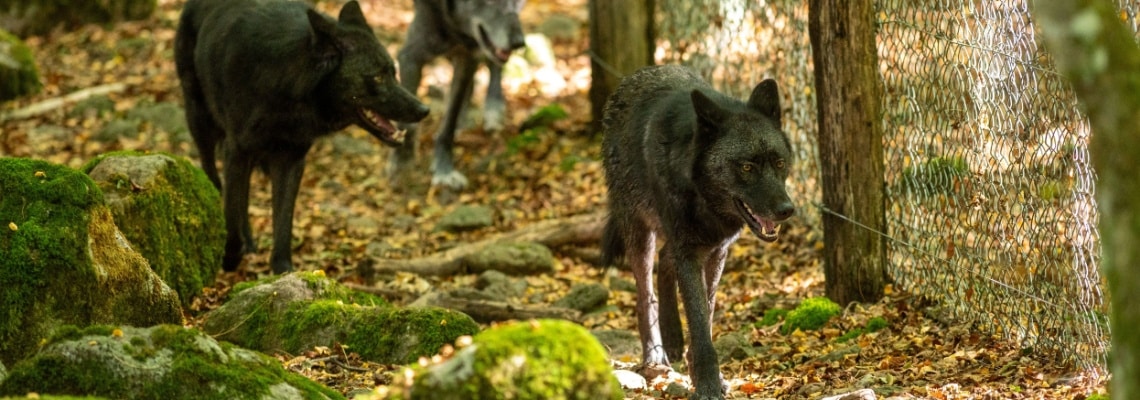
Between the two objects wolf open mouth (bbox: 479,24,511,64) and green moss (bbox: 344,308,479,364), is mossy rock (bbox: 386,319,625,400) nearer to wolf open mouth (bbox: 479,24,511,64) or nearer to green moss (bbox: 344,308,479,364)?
green moss (bbox: 344,308,479,364)

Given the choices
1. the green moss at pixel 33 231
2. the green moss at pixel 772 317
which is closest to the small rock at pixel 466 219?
the green moss at pixel 772 317

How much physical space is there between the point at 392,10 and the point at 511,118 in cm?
523

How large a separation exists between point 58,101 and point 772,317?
9584 mm

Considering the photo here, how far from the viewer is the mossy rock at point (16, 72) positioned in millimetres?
13727

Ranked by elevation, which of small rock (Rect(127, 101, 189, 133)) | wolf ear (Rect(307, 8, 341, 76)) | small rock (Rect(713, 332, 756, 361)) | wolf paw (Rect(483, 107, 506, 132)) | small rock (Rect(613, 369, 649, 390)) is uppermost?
wolf ear (Rect(307, 8, 341, 76))

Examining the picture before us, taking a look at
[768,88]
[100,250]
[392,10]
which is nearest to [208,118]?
[100,250]

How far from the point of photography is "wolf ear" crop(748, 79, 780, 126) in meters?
5.76

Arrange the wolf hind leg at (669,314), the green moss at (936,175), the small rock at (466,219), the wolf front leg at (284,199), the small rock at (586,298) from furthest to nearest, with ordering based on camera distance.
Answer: the small rock at (466,219), the wolf front leg at (284,199), the small rock at (586,298), the wolf hind leg at (669,314), the green moss at (936,175)

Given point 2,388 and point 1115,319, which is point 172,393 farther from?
point 1115,319

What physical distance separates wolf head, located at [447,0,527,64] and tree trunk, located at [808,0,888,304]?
4.64 meters

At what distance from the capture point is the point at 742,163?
5.54m

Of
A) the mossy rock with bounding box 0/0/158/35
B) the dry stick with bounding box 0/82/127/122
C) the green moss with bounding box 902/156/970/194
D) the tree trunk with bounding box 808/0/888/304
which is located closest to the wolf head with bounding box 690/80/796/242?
the green moss with bounding box 902/156/970/194

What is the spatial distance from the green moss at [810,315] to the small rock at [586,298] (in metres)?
1.52

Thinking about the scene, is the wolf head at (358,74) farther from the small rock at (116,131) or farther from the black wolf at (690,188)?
the small rock at (116,131)
